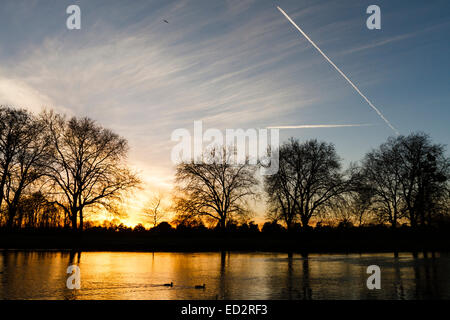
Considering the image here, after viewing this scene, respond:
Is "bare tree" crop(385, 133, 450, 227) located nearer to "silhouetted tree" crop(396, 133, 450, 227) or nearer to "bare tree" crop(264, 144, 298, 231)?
"silhouetted tree" crop(396, 133, 450, 227)

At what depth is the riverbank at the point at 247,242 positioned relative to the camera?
35.9 meters

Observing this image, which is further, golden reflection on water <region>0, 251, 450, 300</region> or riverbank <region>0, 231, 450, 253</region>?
riverbank <region>0, 231, 450, 253</region>

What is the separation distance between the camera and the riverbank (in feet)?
118

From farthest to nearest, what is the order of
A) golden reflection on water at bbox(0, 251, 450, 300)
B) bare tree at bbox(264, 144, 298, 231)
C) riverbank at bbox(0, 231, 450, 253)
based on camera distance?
bare tree at bbox(264, 144, 298, 231)
riverbank at bbox(0, 231, 450, 253)
golden reflection on water at bbox(0, 251, 450, 300)

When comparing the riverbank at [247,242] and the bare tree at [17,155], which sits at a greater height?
the bare tree at [17,155]

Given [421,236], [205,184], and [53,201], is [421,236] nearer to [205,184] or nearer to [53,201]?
[205,184]

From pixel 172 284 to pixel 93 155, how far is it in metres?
34.5

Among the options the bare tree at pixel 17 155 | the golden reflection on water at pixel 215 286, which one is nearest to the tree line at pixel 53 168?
the bare tree at pixel 17 155

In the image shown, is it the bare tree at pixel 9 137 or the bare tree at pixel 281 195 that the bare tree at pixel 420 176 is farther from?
the bare tree at pixel 9 137

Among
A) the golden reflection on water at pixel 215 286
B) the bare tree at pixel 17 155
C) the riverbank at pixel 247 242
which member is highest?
the bare tree at pixel 17 155

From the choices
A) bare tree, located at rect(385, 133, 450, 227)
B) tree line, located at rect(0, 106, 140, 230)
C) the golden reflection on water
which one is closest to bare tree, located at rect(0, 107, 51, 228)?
tree line, located at rect(0, 106, 140, 230)

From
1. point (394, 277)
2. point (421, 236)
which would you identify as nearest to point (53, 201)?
point (394, 277)

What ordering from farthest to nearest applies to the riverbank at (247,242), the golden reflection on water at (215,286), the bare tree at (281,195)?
the bare tree at (281,195) → the riverbank at (247,242) → the golden reflection on water at (215,286)

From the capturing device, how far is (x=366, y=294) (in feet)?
34.0
